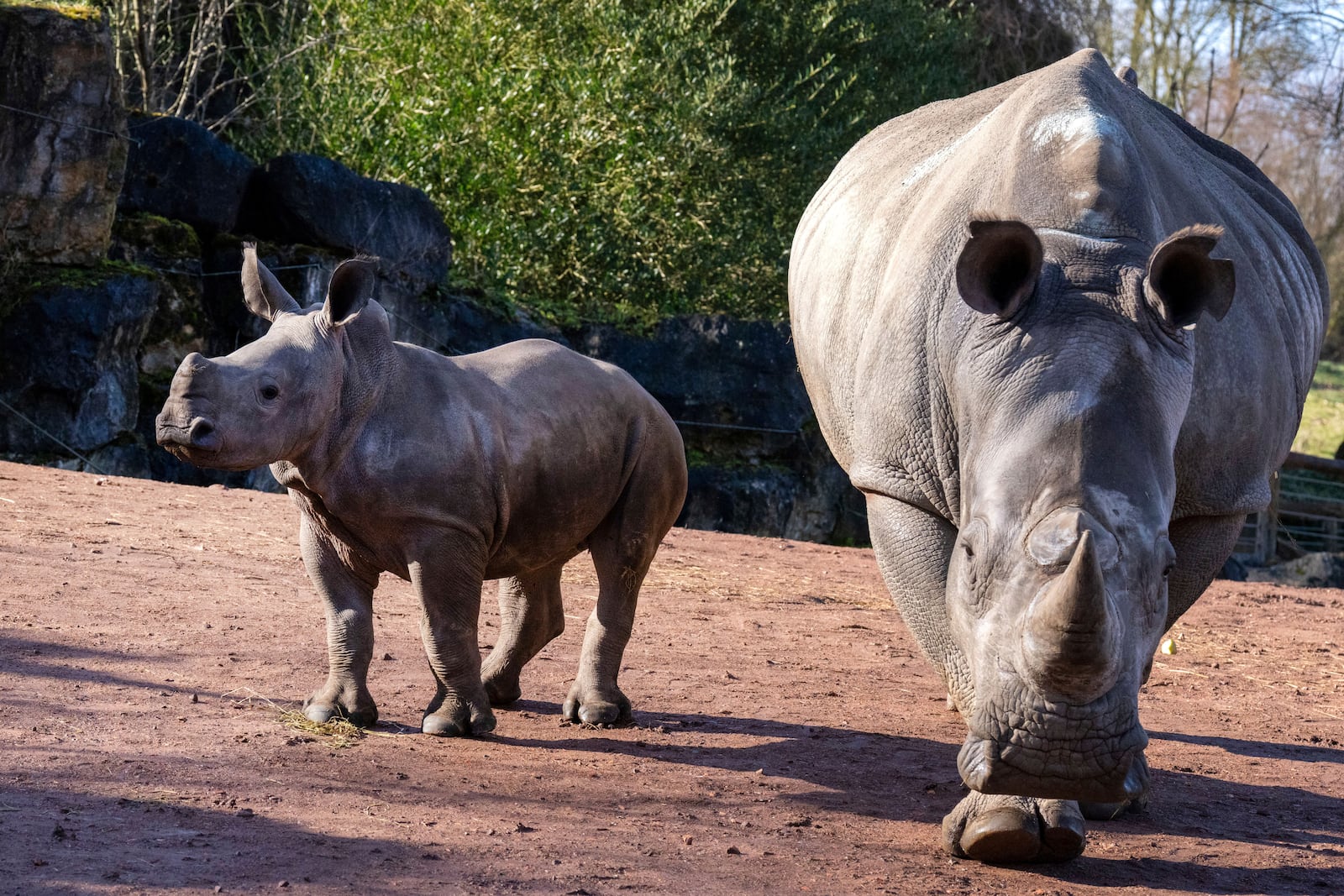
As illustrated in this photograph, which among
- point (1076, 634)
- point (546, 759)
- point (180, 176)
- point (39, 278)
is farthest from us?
point (180, 176)

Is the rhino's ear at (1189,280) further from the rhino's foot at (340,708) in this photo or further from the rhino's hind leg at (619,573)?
the rhino's foot at (340,708)

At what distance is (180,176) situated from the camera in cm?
1227

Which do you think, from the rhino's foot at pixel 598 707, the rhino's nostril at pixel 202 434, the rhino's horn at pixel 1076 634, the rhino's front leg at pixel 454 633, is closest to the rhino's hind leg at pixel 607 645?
the rhino's foot at pixel 598 707

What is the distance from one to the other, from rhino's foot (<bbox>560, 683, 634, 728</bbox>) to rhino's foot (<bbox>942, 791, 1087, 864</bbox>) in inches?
62.6

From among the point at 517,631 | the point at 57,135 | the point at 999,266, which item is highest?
the point at 999,266

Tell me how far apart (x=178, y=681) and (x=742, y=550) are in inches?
227

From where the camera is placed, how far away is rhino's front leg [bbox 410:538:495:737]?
478 cm

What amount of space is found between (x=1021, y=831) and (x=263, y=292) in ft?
9.60

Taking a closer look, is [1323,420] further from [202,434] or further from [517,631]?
[202,434]

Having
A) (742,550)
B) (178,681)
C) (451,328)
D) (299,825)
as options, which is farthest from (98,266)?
(299,825)

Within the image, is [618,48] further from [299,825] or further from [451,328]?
[299,825]

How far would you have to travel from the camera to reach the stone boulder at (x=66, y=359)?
10.6 metres

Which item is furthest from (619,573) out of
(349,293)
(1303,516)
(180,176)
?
(1303,516)

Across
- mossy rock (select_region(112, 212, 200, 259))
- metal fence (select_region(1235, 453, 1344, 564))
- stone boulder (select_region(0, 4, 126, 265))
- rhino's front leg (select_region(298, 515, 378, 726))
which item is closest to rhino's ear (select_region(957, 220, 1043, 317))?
rhino's front leg (select_region(298, 515, 378, 726))
